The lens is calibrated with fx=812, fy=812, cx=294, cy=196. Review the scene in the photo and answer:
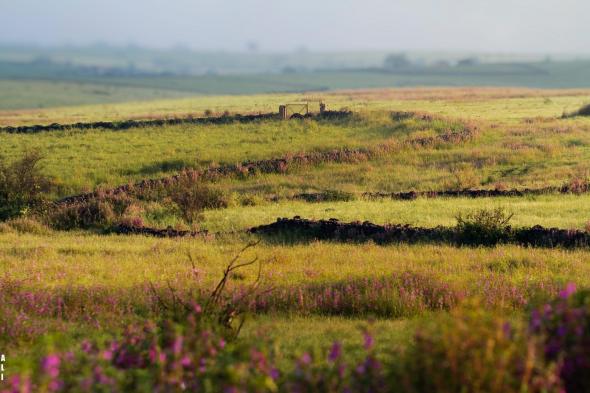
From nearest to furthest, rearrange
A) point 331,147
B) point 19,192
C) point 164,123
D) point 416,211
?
point 416,211
point 19,192
point 331,147
point 164,123

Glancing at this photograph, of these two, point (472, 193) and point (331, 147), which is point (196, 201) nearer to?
point (472, 193)

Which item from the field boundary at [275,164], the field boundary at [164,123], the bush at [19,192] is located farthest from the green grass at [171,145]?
the bush at [19,192]

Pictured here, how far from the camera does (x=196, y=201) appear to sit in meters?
28.4

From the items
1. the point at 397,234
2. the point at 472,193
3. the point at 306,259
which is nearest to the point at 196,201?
the point at 397,234

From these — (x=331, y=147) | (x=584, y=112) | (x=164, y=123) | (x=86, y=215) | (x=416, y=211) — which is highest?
(x=584, y=112)

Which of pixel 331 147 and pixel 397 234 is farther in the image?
pixel 331 147

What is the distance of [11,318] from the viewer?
11094 millimetres

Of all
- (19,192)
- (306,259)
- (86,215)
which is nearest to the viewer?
(306,259)

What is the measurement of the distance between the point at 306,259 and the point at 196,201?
10853 millimetres

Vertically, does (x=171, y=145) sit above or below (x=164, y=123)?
below

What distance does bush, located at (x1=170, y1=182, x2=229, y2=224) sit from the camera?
27.4 meters

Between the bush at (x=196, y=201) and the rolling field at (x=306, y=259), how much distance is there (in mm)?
96

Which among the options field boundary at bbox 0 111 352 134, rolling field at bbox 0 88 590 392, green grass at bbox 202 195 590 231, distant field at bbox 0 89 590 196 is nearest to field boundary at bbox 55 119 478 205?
rolling field at bbox 0 88 590 392

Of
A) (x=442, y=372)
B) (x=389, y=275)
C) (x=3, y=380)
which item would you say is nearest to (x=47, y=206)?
(x=389, y=275)
